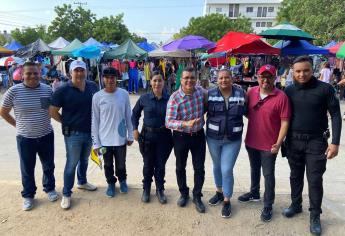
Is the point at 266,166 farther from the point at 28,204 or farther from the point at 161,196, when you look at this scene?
the point at 28,204

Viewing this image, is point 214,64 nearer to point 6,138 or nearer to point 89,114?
point 6,138

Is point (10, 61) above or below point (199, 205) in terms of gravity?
above

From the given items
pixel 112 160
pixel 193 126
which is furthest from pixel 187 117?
pixel 112 160

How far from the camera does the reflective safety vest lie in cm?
340

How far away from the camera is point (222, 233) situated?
10.9 feet

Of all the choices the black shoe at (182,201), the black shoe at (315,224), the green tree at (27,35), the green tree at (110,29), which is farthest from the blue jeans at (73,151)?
the green tree at (27,35)

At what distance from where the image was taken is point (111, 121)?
370cm

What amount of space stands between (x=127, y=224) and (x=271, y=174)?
5.62ft

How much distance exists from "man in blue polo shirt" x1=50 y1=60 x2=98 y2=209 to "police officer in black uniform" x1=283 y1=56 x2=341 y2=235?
7.61ft

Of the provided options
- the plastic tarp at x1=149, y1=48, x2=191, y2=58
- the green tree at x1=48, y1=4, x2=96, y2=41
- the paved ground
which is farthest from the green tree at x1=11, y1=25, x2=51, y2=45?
the paved ground

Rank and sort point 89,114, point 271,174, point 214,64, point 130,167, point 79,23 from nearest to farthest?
point 271,174, point 89,114, point 130,167, point 214,64, point 79,23

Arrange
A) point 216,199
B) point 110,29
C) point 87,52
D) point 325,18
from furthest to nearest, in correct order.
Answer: point 110,29 < point 325,18 < point 87,52 < point 216,199

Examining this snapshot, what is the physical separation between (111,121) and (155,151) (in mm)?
645

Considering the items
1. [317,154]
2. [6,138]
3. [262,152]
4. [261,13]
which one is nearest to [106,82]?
[262,152]
